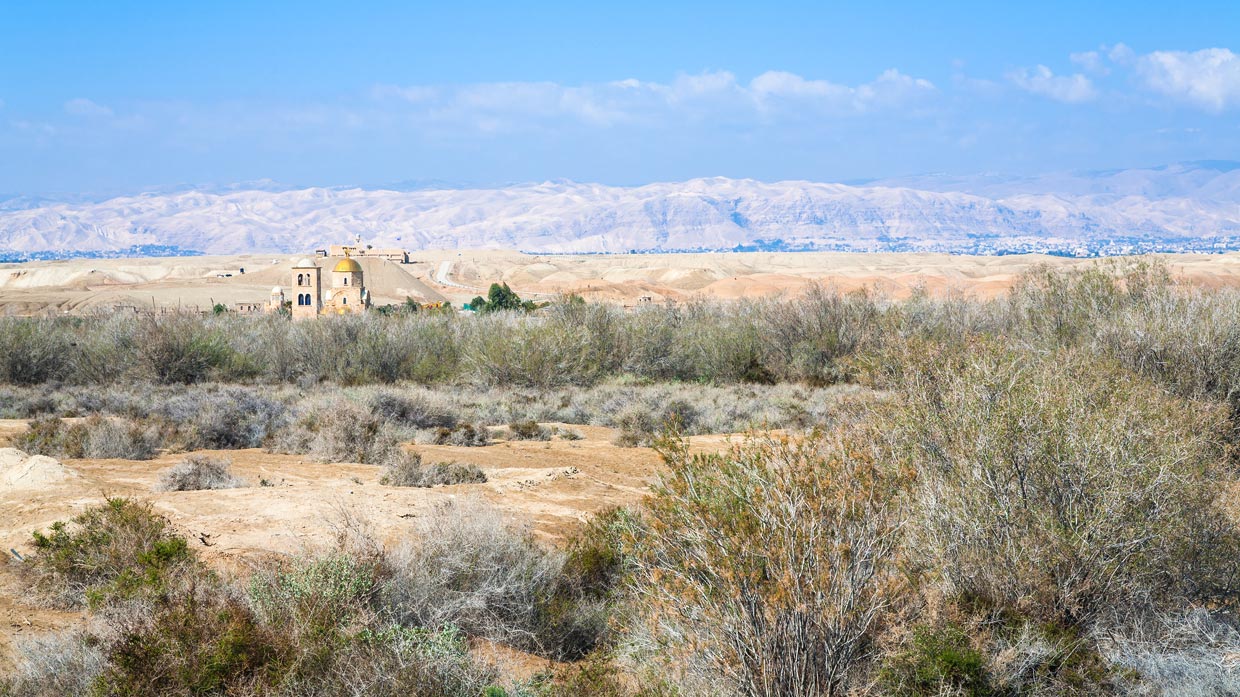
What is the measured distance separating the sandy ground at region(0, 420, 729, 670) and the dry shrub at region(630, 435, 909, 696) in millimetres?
806

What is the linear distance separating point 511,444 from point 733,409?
5.59 meters

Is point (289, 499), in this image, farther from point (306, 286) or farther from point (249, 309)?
point (306, 286)

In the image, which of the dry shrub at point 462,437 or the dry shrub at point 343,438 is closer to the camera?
the dry shrub at point 343,438

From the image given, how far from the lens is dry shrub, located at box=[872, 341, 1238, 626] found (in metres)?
6.57

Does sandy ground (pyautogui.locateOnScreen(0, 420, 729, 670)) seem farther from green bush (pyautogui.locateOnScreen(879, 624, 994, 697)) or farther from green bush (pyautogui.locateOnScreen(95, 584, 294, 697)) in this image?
green bush (pyautogui.locateOnScreen(879, 624, 994, 697))

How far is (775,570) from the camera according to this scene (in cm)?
516

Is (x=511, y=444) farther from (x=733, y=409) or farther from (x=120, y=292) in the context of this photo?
(x=120, y=292)

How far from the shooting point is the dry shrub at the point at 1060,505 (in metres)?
6.57

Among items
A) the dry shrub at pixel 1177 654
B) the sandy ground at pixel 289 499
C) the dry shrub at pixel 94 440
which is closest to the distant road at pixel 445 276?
the dry shrub at pixel 94 440

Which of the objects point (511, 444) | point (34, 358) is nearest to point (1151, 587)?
point (511, 444)

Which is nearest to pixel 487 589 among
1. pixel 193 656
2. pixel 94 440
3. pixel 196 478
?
pixel 193 656

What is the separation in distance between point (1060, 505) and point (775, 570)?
9.48ft

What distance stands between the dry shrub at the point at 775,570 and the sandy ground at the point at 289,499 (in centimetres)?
81

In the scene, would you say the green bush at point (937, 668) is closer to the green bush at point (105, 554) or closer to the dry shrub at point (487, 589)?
the dry shrub at point (487, 589)
